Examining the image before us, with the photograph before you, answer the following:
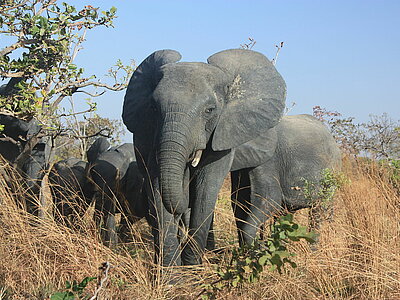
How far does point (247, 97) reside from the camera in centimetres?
695

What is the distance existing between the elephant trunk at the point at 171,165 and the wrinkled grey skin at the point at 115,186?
2353 millimetres

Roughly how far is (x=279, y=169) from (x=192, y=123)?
2519 millimetres

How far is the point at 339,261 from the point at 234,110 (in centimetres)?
185

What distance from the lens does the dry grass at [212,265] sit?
5.25 m

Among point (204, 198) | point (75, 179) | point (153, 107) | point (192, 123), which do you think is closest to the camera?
point (192, 123)

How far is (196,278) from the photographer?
6078 mm

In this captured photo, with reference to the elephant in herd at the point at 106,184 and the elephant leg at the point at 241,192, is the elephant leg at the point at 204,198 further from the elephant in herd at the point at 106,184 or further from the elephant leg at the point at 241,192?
the elephant in herd at the point at 106,184

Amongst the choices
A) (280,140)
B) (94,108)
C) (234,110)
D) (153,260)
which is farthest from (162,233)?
(280,140)

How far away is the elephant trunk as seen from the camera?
576 centimetres

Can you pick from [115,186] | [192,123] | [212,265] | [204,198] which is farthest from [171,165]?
[115,186]

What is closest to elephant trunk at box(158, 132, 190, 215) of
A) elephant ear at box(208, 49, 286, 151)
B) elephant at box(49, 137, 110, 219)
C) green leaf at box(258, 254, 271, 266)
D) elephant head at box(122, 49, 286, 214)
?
elephant head at box(122, 49, 286, 214)

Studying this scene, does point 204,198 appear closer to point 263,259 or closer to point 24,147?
point 263,259

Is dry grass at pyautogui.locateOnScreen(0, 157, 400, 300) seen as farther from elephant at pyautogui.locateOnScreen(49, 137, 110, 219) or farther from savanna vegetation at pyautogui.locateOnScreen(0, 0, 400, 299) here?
elephant at pyautogui.locateOnScreen(49, 137, 110, 219)

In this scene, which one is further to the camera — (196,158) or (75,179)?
(75,179)
